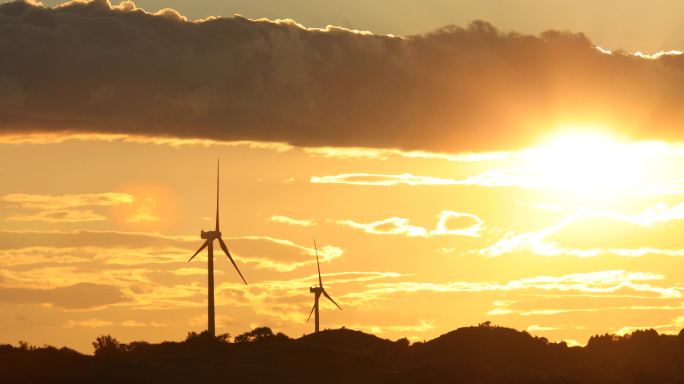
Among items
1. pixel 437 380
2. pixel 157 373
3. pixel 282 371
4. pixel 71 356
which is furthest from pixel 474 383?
pixel 71 356

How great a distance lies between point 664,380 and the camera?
612 ft

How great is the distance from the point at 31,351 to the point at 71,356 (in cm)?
646

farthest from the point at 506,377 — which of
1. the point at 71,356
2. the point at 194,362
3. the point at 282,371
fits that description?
the point at 71,356

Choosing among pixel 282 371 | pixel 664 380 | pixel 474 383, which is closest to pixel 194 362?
pixel 282 371

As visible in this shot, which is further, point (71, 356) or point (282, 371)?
point (282, 371)

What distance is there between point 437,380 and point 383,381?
9.50 m

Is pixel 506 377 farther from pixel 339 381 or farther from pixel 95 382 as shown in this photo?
pixel 95 382

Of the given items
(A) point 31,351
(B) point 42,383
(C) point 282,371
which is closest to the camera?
(B) point 42,383

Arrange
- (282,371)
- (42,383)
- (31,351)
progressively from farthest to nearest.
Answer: (282,371) → (31,351) → (42,383)

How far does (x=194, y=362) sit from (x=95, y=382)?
142 ft

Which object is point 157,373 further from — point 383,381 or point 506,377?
point 506,377

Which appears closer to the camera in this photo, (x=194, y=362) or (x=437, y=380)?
(x=437, y=380)

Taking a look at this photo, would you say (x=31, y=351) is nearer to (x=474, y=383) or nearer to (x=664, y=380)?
(x=474, y=383)

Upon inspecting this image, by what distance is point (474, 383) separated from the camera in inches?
6604
